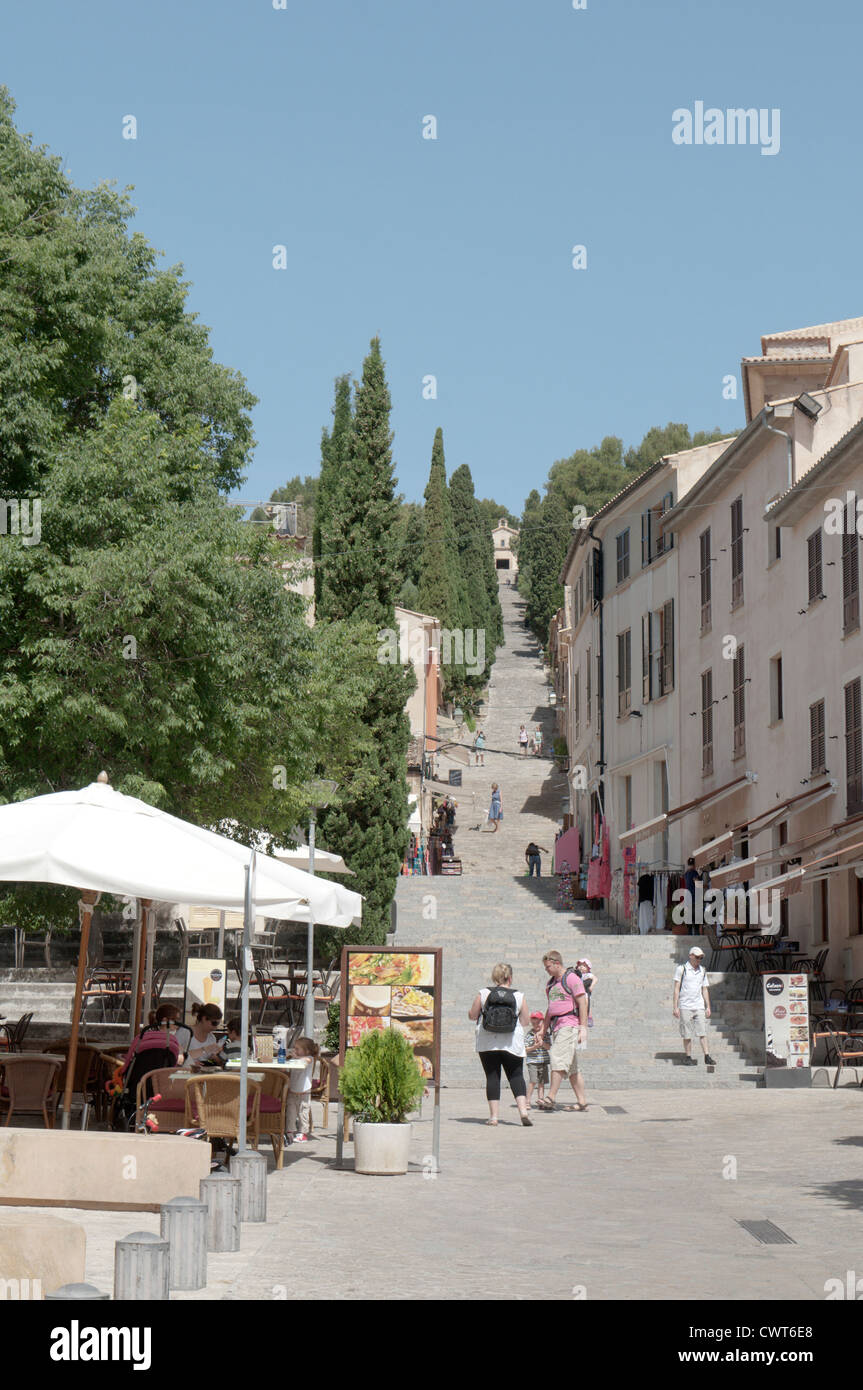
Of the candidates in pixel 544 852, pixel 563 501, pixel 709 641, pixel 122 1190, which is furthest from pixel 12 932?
pixel 563 501

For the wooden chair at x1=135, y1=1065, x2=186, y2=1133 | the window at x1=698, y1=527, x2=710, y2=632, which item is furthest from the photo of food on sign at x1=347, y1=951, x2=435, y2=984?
the window at x1=698, y1=527, x2=710, y2=632

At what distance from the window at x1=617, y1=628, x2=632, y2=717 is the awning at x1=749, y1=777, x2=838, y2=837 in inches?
508

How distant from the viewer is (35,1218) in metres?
6.85

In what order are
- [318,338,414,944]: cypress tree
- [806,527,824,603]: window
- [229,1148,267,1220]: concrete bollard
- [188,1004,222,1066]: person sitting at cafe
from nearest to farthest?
[229,1148,267,1220]: concrete bollard < [188,1004,222,1066]: person sitting at cafe < [806,527,824,603]: window < [318,338,414,944]: cypress tree

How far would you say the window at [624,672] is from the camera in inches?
1634

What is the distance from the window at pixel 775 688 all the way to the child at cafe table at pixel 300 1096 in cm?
1616

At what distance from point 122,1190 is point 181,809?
11.6 metres

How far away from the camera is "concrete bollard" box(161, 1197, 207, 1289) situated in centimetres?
763

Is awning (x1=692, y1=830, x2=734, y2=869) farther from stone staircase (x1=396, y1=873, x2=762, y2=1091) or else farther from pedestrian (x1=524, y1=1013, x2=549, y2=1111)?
pedestrian (x1=524, y1=1013, x2=549, y2=1111)

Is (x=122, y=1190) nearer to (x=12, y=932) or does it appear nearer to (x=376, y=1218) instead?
(x=376, y=1218)

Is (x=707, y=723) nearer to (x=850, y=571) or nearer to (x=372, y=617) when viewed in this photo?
(x=372, y=617)

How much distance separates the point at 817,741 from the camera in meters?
27.4

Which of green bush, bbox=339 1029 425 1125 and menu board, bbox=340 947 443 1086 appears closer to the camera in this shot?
green bush, bbox=339 1029 425 1125

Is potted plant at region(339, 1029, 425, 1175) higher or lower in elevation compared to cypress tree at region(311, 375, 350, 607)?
lower
